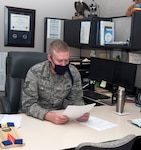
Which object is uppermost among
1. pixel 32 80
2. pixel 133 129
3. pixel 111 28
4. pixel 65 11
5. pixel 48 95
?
pixel 65 11

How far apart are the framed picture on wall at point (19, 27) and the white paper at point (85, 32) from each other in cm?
Answer: 61

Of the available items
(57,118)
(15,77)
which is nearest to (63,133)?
(57,118)

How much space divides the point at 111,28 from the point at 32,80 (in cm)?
125

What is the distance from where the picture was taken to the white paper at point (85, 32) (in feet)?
9.49

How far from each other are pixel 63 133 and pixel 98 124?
1.02 feet

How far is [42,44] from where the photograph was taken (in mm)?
3254

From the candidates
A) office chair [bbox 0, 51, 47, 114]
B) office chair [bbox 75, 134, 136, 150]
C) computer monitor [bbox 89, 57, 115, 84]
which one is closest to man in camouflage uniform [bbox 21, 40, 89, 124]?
office chair [bbox 0, 51, 47, 114]

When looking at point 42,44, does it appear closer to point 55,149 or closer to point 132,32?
point 132,32

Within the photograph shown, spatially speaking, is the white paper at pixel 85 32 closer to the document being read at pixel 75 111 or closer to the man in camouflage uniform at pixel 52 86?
the man in camouflage uniform at pixel 52 86

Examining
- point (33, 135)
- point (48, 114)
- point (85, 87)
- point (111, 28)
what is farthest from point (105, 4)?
point (33, 135)

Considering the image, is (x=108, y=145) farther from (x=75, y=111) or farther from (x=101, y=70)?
(x=101, y=70)

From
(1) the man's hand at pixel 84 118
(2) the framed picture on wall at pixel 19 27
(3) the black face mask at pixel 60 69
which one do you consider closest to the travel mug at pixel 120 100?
(1) the man's hand at pixel 84 118

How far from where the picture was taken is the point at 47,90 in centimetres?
204

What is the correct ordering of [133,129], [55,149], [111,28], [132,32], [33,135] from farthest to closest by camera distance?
[111,28] → [132,32] → [133,129] → [33,135] → [55,149]
